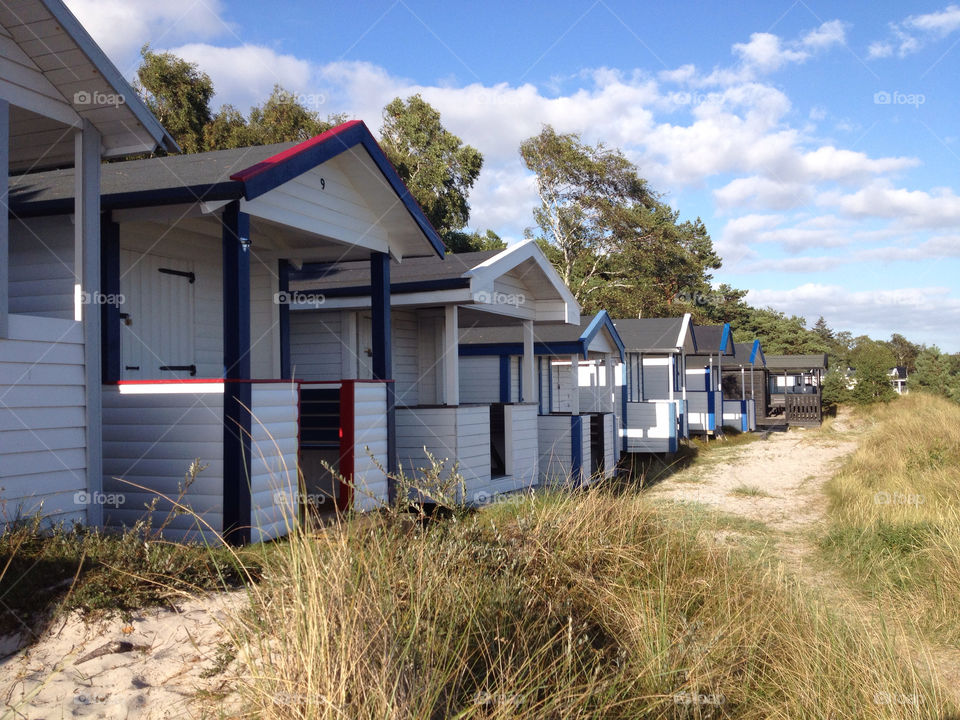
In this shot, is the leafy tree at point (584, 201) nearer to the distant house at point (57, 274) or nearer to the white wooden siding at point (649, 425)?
the white wooden siding at point (649, 425)

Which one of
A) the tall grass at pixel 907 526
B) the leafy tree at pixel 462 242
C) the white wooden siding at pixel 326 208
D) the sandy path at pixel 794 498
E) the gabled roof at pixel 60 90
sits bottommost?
the sandy path at pixel 794 498

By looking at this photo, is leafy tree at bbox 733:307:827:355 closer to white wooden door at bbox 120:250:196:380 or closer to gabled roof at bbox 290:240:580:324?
gabled roof at bbox 290:240:580:324

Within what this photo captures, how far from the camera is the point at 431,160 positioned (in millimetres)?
30188

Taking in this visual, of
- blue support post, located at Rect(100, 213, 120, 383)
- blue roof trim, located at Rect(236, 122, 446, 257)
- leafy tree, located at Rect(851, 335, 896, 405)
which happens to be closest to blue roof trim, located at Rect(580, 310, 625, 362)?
blue roof trim, located at Rect(236, 122, 446, 257)

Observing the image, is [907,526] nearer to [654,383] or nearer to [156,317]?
[156,317]

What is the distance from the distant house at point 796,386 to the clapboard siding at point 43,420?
105ft

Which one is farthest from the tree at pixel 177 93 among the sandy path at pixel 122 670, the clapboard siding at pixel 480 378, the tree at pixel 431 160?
the sandy path at pixel 122 670

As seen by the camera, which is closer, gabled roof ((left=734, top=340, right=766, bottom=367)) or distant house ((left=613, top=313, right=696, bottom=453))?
distant house ((left=613, top=313, right=696, bottom=453))

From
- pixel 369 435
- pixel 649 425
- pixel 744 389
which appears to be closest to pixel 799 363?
pixel 744 389

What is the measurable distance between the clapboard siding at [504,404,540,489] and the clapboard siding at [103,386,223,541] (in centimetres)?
587

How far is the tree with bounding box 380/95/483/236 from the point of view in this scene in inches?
1169

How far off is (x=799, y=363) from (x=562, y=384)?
20.1 metres

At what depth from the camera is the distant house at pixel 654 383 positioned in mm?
21562

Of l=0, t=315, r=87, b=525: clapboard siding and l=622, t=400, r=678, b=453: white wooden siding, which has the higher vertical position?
l=0, t=315, r=87, b=525: clapboard siding
